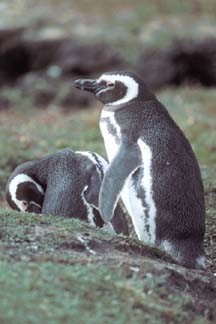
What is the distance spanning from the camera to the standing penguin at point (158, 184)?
17.7ft

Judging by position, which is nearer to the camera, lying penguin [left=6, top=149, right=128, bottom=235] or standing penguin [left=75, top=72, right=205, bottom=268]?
standing penguin [left=75, top=72, right=205, bottom=268]

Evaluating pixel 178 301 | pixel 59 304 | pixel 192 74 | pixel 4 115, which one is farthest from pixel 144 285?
pixel 192 74

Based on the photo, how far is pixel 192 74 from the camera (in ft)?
48.2

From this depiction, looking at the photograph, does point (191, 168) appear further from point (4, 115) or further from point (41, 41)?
point (41, 41)

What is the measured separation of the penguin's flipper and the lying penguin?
0.48 meters

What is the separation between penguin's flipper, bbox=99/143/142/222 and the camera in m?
5.37

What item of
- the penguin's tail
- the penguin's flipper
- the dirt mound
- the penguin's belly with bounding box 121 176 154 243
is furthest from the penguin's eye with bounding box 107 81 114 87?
the dirt mound

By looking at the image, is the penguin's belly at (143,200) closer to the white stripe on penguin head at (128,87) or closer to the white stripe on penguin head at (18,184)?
the white stripe on penguin head at (128,87)

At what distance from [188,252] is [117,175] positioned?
2.14 feet

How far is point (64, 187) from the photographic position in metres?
6.03

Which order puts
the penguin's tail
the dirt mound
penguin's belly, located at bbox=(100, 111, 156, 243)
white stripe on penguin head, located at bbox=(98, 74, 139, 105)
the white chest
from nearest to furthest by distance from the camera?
the penguin's tail → penguin's belly, located at bbox=(100, 111, 156, 243) → the white chest → white stripe on penguin head, located at bbox=(98, 74, 139, 105) → the dirt mound

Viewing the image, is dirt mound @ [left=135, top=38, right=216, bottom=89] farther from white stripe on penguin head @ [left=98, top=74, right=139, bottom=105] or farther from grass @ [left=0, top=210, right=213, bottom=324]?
grass @ [left=0, top=210, right=213, bottom=324]

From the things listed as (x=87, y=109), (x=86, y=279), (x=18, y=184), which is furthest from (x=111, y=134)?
(x=87, y=109)

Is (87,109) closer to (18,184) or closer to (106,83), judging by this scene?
(18,184)
